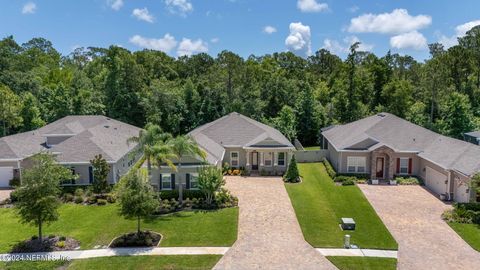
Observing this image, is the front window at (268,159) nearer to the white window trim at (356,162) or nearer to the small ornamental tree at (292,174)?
the small ornamental tree at (292,174)

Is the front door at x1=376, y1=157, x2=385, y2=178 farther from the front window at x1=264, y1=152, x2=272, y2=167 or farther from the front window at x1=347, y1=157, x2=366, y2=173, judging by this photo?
the front window at x1=264, y1=152, x2=272, y2=167

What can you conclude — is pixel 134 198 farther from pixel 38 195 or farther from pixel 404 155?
pixel 404 155

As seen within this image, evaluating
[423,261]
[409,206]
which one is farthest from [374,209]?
[423,261]

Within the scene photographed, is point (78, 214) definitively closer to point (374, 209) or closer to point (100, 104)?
point (374, 209)

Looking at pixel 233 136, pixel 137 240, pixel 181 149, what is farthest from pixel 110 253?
pixel 233 136

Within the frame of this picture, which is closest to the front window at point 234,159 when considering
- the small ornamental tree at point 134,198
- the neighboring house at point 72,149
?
the neighboring house at point 72,149

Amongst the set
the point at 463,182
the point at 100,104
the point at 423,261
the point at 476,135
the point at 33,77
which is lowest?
the point at 423,261
